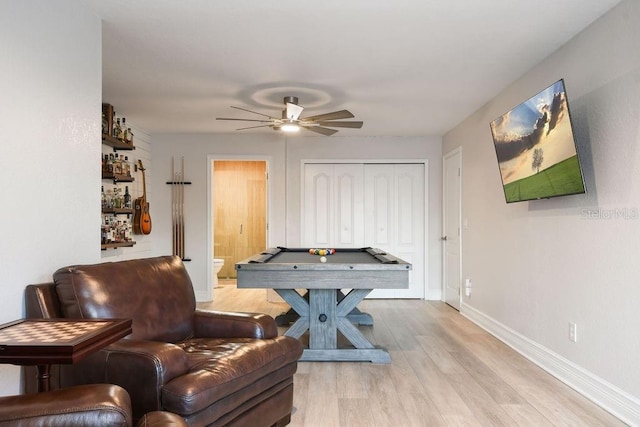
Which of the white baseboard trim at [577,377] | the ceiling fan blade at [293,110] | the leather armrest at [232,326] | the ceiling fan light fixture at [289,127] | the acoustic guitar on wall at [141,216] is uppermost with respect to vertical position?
the ceiling fan blade at [293,110]

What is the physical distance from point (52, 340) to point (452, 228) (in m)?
4.94

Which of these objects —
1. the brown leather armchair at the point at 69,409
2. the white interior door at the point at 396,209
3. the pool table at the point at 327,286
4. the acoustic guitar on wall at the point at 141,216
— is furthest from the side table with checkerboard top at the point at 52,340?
the white interior door at the point at 396,209

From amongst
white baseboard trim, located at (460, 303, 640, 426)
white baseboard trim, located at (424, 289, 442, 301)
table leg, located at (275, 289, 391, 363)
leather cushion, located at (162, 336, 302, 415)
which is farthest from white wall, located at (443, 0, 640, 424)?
white baseboard trim, located at (424, 289, 442, 301)

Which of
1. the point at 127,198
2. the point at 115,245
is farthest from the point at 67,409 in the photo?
the point at 127,198

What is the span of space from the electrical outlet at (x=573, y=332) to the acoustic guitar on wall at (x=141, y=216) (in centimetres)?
473

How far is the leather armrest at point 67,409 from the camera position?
1144 millimetres

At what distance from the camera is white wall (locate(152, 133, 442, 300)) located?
5953 mm

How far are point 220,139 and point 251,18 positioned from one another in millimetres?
3559

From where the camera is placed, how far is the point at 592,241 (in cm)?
263

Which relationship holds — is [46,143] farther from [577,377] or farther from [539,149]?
[577,377]

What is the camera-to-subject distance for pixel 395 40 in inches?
112

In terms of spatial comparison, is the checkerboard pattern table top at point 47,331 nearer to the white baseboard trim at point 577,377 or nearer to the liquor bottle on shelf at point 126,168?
the white baseboard trim at point 577,377

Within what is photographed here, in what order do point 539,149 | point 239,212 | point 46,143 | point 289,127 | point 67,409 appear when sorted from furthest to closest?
point 239,212 → point 289,127 → point 539,149 → point 46,143 → point 67,409

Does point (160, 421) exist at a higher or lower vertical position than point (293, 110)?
lower
